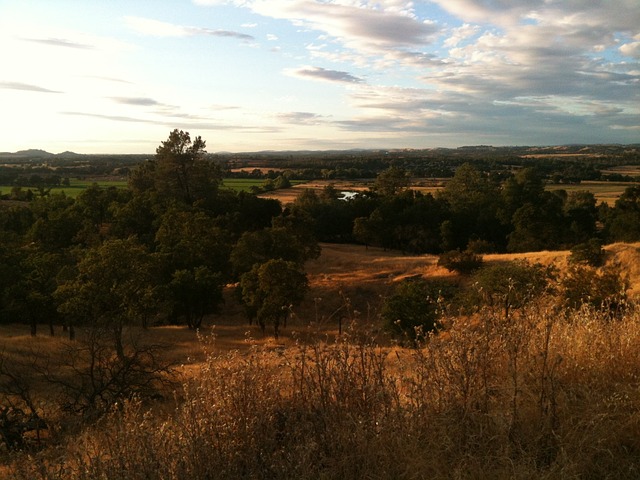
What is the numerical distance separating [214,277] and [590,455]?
27.2 m

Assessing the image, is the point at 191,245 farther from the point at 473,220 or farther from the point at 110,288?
the point at 473,220

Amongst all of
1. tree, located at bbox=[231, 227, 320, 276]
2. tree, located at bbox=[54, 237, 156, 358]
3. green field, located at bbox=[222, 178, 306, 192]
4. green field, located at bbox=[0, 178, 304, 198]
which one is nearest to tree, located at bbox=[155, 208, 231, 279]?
tree, located at bbox=[231, 227, 320, 276]

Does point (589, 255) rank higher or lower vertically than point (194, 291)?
higher

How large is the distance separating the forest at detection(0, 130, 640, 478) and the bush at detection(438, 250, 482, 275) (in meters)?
0.15

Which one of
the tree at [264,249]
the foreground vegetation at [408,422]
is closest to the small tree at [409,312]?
the tree at [264,249]

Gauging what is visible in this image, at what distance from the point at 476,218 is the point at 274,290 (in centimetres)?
3361

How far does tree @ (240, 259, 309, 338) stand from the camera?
84.5ft

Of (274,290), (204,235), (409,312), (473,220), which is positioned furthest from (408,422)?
(473,220)

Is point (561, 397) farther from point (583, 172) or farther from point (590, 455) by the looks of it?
point (583, 172)

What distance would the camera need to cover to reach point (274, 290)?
2589 cm

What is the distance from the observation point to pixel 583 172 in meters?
111

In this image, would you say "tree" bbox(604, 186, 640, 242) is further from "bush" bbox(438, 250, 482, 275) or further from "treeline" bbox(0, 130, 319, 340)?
"treeline" bbox(0, 130, 319, 340)

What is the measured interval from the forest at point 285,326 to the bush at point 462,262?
149 mm

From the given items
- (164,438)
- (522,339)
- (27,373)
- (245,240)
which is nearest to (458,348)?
(522,339)
